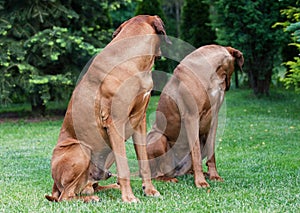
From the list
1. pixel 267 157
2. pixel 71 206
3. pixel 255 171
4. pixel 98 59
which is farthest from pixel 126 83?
pixel 267 157

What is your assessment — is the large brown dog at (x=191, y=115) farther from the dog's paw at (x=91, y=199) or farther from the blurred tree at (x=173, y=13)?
the blurred tree at (x=173, y=13)

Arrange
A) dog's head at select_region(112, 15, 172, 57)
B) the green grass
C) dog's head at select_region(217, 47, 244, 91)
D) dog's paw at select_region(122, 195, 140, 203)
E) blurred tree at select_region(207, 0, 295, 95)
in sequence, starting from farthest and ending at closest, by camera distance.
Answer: blurred tree at select_region(207, 0, 295, 95), dog's head at select_region(217, 47, 244, 91), dog's head at select_region(112, 15, 172, 57), dog's paw at select_region(122, 195, 140, 203), the green grass

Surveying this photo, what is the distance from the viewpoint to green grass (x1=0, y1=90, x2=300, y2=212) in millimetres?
4242

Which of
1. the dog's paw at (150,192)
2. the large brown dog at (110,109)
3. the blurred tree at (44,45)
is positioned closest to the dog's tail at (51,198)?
the large brown dog at (110,109)

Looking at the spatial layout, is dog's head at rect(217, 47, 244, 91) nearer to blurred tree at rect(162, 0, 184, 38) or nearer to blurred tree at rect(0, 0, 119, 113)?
blurred tree at rect(0, 0, 119, 113)

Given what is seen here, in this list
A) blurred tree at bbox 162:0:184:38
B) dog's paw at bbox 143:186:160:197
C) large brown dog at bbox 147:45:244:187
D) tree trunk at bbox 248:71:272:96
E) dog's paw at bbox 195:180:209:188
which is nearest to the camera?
dog's paw at bbox 143:186:160:197

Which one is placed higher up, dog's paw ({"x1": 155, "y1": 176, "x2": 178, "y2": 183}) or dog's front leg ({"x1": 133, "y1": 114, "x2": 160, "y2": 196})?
dog's front leg ({"x1": 133, "y1": 114, "x2": 160, "y2": 196})

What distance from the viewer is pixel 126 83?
4.35m

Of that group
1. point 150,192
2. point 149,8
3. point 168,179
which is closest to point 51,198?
point 150,192

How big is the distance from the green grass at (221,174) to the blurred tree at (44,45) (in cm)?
96

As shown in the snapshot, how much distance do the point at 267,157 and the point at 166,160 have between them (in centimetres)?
208

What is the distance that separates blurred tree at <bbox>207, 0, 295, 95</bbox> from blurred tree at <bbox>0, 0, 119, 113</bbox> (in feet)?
11.1

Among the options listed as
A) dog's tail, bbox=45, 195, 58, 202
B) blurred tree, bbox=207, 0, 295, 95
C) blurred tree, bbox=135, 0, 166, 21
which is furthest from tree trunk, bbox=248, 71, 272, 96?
dog's tail, bbox=45, 195, 58, 202

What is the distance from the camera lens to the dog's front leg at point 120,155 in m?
4.40
